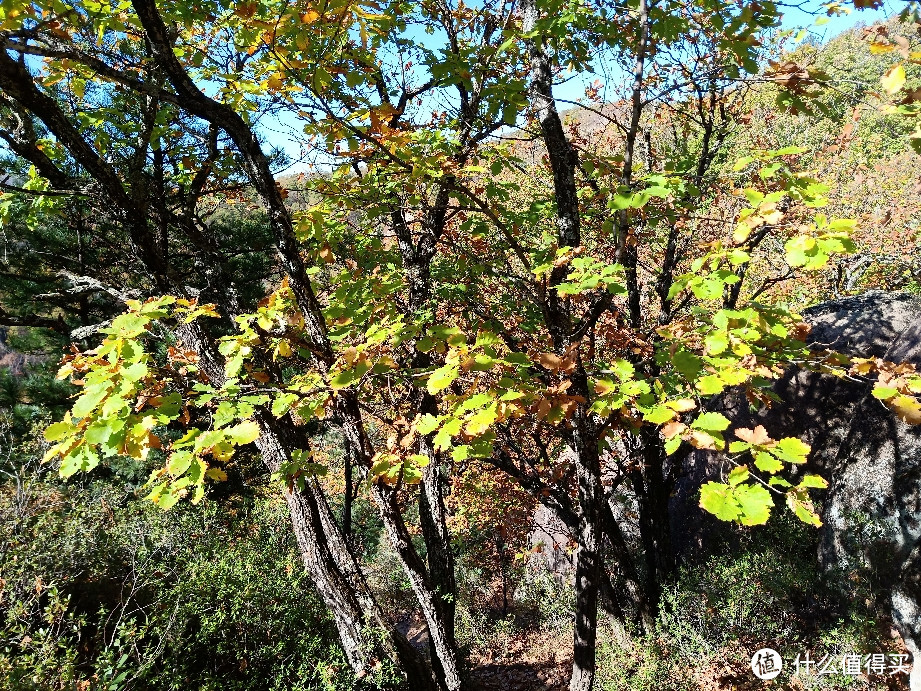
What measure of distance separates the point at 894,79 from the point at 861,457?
22.8 feet

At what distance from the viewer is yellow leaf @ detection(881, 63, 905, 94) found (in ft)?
4.82

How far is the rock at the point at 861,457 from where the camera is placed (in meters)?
5.45

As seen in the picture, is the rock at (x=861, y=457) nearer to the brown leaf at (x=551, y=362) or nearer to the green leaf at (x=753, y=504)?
the brown leaf at (x=551, y=362)

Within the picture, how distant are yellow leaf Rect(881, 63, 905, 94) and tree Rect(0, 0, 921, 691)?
458 mm

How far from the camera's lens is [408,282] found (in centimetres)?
399

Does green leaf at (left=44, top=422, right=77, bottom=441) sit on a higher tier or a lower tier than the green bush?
higher

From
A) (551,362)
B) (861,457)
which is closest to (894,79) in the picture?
(551,362)

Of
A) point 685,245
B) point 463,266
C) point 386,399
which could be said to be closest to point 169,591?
point 386,399

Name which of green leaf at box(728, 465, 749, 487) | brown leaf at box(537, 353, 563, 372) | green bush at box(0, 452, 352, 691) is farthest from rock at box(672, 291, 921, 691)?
green bush at box(0, 452, 352, 691)

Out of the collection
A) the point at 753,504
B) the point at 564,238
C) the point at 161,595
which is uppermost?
the point at 564,238

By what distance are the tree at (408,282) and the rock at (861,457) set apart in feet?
6.32

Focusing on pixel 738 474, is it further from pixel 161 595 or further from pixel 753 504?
pixel 161 595

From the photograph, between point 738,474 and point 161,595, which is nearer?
point 738,474

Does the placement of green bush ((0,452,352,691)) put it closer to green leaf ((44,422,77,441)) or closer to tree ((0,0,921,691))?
tree ((0,0,921,691))
